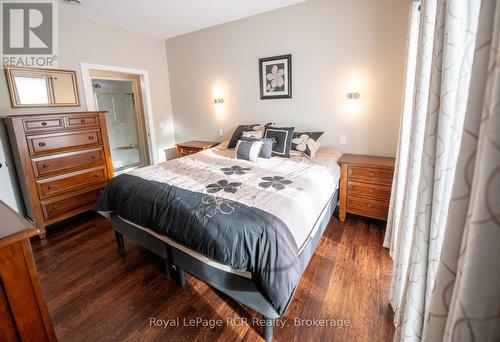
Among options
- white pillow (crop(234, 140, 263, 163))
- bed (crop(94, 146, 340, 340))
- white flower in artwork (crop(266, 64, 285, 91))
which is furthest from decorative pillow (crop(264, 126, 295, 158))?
white flower in artwork (crop(266, 64, 285, 91))

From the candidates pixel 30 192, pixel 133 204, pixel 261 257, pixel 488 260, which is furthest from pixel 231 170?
pixel 30 192

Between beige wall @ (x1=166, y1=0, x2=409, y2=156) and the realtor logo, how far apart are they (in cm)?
186

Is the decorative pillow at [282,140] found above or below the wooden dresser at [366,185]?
above

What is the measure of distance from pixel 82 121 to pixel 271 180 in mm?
2544

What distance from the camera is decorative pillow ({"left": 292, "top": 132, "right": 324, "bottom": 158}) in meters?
2.84

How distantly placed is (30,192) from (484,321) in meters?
3.54

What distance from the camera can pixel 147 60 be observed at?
4.07 metres

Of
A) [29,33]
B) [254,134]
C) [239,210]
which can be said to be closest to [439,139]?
[239,210]

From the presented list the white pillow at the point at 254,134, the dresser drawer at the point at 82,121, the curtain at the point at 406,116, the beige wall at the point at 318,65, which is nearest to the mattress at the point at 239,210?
the curtain at the point at 406,116

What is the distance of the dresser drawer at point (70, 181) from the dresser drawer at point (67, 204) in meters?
0.12

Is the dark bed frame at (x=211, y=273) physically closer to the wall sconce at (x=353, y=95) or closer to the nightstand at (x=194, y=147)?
the wall sconce at (x=353, y=95)

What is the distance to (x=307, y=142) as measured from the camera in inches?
114

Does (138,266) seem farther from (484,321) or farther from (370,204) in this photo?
(370,204)

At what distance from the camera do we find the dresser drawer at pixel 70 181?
2609mm
